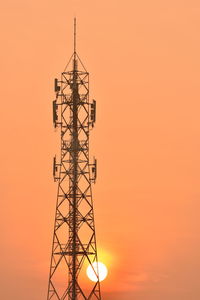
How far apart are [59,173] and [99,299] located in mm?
9231

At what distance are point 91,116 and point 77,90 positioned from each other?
2.11 m

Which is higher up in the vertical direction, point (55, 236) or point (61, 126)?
point (61, 126)

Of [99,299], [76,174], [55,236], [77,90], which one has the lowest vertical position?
[99,299]

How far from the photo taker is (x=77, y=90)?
66.6 metres

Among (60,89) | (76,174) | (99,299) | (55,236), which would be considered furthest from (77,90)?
(99,299)

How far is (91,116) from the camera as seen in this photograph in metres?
66.4

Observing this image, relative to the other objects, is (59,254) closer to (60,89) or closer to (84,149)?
(84,149)

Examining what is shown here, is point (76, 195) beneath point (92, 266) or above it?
above

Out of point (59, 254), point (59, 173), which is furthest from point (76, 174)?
point (59, 254)

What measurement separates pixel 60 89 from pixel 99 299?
1497 centimetres

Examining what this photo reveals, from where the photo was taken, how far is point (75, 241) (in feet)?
213

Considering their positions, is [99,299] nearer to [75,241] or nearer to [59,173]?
[75,241]

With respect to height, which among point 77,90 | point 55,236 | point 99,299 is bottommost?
point 99,299

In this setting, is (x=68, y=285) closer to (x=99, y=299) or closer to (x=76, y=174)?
(x=99, y=299)
